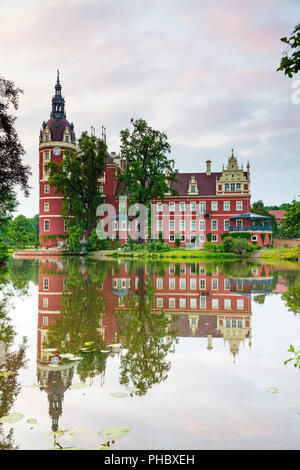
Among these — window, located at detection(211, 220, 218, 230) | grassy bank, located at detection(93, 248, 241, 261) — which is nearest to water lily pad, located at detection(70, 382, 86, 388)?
grassy bank, located at detection(93, 248, 241, 261)

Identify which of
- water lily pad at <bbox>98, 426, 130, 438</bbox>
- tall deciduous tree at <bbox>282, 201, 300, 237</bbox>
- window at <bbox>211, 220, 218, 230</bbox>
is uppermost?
window at <bbox>211, 220, 218, 230</bbox>

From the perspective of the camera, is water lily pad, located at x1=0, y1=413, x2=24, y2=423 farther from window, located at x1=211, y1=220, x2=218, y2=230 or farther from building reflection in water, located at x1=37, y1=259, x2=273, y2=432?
window, located at x1=211, y1=220, x2=218, y2=230

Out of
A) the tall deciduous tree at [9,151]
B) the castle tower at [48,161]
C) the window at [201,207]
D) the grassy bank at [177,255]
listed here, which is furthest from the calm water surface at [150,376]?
the window at [201,207]

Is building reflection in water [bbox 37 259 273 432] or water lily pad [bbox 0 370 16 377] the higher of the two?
building reflection in water [bbox 37 259 273 432]

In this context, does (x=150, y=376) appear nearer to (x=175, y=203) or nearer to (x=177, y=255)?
(x=177, y=255)

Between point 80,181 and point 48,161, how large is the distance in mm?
11449

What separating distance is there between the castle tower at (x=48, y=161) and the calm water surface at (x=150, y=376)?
40.4 metres

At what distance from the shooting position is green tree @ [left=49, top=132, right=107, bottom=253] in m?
39.7

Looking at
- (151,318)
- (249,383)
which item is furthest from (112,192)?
(249,383)

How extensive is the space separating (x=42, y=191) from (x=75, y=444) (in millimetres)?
49098

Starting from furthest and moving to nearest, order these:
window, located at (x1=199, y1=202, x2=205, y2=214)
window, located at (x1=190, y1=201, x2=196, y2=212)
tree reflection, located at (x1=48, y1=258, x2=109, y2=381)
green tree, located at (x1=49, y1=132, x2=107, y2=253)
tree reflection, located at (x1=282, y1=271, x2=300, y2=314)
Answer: window, located at (x1=190, y1=201, x2=196, y2=212) → window, located at (x1=199, y1=202, x2=205, y2=214) → green tree, located at (x1=49, y1=132, x2=107, y2=253) → tree reflection, located at (x1=282, y1=271, x2=300, y2=314) → tree reflection, located at (x1=48, y1=258, x2=109, y2=381)

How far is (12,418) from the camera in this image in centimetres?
344

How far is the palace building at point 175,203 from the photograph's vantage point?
1918 inches

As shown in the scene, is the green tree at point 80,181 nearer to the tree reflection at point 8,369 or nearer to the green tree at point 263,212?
the tree reflection at point 8,369
